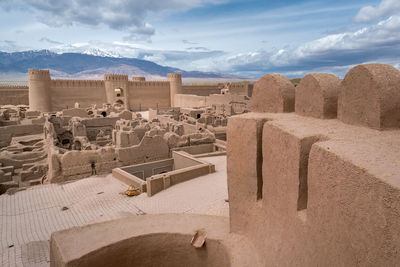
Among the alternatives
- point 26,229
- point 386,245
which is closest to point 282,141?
point 386,245

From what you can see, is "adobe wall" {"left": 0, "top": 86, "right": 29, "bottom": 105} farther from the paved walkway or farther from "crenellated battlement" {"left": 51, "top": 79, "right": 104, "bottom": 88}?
the paved walkway

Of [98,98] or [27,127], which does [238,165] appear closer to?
[27,127]

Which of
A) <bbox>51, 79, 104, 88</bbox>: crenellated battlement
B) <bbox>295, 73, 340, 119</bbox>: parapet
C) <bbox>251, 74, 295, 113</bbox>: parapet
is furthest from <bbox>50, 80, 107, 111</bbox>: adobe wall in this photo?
<bbox>295, 73, 340, 119</bbox>: parapet

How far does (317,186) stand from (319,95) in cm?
125

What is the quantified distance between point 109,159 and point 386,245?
10777 millimetres

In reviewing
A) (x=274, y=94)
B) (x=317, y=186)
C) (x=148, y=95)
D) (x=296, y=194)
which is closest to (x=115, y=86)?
(x=148, y=95)

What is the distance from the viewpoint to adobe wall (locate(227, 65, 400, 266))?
169cm

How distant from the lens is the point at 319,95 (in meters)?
3.16

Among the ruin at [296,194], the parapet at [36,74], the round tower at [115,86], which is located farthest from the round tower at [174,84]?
the ruin at [296,194]

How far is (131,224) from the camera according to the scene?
445cm

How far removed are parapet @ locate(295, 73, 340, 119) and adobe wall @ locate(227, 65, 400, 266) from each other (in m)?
0.07

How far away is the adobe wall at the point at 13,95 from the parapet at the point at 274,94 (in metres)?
34.4

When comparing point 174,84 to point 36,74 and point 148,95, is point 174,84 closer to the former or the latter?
point 148,95

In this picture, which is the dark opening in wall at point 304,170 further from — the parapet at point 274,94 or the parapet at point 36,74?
the parapet at point 36,74
